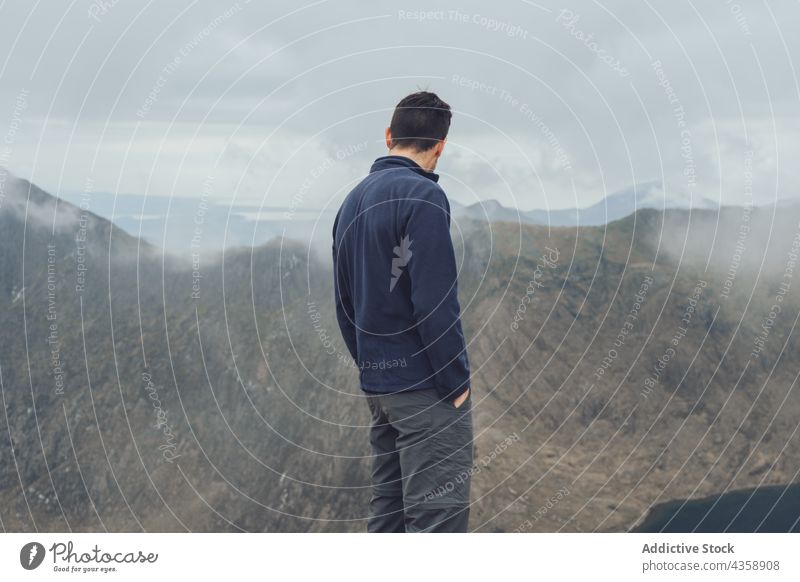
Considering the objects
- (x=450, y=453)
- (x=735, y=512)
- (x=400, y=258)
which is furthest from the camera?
(x=735, y=512)

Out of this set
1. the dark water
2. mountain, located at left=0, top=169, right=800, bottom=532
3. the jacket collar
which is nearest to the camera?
the jacket collar

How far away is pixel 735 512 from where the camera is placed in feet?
58.8

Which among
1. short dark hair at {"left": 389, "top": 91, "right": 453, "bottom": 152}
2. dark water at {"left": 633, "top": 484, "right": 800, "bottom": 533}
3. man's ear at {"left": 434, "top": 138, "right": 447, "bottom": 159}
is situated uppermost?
short dark hair at {"left": 389, "top": 91, "right": 453, "bottom": 152}

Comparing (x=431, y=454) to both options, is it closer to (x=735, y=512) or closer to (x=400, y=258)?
(x=400, y=258)

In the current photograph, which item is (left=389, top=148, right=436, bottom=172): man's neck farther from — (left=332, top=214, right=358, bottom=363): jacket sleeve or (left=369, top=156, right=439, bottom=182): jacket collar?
(left=332, top=214, right=358, bottom=363): jacket sleeve

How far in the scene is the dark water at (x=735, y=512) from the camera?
16.5m

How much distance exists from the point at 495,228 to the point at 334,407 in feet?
18.7

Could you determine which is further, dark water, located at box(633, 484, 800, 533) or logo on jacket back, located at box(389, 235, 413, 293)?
dark water, located at box(633, 484, 800, 533)

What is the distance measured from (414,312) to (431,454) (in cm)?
→ 117

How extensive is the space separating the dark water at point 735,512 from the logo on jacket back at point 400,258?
1143 centimetres
